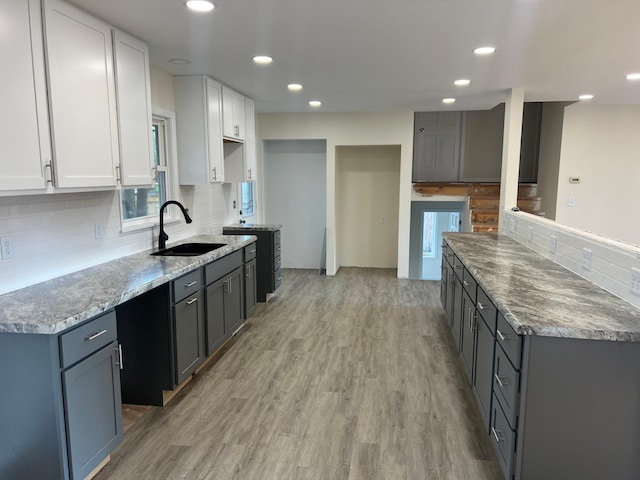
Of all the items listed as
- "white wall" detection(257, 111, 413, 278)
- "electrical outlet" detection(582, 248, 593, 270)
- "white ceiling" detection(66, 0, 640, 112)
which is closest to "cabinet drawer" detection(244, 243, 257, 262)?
"white ceiling" detection(66, 0, 640, 112)

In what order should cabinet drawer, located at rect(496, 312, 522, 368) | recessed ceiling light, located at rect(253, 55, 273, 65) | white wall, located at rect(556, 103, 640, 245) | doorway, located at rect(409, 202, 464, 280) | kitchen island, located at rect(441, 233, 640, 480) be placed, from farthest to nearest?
doorway, located at rect(409, 202, 464, 280)
white wall, located at rect(556, 103, 640, 245)
recessed ceiling light, located at rect(253, 55, 273, 65)
cabinet drawer, located at rect(496, 312, 522, 368)
kitchen island, located at rect(441, 233, 640, 480)

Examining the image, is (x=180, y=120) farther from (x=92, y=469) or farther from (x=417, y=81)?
(x=92, y=469)

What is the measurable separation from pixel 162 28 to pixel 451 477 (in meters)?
3.15

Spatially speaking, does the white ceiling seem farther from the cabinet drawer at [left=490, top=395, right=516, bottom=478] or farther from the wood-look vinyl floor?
the wood-look vinyl floor

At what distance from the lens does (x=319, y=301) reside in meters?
5.48

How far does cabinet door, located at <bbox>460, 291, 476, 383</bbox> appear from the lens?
291 cm

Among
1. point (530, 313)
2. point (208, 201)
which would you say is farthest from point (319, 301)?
point (530, 313)

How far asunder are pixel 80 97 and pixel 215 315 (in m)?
1.83

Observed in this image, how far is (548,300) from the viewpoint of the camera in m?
2.15

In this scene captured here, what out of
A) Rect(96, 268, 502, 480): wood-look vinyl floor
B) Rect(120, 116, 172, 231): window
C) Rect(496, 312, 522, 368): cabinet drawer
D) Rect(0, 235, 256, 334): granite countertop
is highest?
Rect(120, 116, 172, 231): window

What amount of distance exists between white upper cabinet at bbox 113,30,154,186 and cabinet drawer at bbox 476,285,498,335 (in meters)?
2.40

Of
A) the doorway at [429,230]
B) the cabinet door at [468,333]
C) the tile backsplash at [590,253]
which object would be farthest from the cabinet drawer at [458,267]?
the doorway at [429,230]

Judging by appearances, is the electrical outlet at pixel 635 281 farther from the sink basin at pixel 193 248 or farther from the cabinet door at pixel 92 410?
the sink basin at pixel 193 248

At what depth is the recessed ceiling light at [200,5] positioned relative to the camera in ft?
7.64
